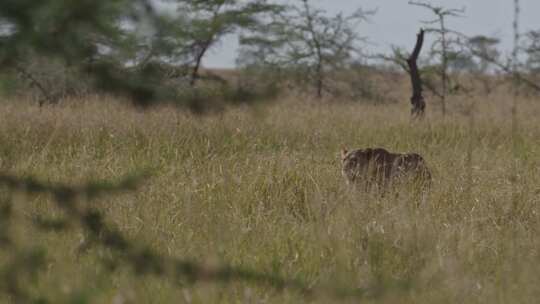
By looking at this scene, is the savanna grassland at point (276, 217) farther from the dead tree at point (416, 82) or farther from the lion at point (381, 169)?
the dead tree at point (416, 82)

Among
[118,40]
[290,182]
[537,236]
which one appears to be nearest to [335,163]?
[290,182]

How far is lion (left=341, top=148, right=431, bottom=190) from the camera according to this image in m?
4.77

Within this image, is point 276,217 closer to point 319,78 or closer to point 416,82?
point 416,82

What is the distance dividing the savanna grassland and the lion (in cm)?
11

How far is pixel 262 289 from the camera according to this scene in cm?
294

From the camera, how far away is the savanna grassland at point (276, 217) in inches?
110

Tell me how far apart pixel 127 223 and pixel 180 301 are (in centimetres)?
128

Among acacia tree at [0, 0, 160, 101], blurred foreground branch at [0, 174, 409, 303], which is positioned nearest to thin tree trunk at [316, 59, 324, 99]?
blurred foreground branch at [0, 174, 409, 303]

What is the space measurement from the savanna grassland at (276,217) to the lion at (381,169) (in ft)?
0.36

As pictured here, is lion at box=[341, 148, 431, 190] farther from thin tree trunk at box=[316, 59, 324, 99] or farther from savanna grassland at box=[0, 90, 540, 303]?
thin tree trunk at box=[316, 59, 324, 99]

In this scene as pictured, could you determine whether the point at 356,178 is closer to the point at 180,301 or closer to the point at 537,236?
the point at 537,236

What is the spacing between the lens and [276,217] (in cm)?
411

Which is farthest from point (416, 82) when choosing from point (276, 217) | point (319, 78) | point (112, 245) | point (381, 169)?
point (112, 245)

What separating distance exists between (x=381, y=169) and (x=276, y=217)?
1.05 metres
